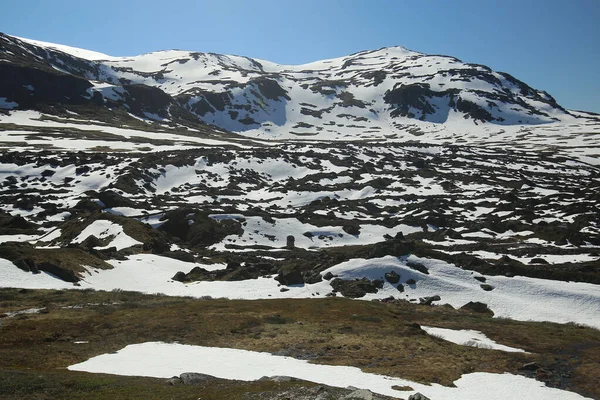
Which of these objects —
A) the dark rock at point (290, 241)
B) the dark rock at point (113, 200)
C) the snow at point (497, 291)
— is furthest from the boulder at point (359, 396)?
the dark rock at point (113, 200)

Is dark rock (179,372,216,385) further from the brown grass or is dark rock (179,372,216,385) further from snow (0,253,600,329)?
snow (0,253,600,329)

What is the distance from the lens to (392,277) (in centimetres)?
5003

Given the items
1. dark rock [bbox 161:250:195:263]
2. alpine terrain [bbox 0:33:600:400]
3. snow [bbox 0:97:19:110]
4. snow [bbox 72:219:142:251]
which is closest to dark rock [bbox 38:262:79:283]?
alpine terrain [bbox 0:33:600:400]

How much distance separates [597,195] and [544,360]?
3376 inches

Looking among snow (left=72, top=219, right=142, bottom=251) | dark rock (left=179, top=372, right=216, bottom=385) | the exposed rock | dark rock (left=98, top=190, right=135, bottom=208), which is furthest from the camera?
dark rock (left=98, top=190, right=135, bottom=208)

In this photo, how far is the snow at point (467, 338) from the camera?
3108 cm

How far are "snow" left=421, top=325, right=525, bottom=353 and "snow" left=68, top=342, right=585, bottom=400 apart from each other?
20.8 feet

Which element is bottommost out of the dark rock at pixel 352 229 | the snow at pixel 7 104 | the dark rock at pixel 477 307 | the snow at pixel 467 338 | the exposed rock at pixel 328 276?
the dark rock at pixel 477 307

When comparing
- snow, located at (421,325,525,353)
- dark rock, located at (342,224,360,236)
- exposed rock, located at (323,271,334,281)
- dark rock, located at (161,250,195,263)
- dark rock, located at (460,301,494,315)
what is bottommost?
dark rock, located at (161,250,195,263)

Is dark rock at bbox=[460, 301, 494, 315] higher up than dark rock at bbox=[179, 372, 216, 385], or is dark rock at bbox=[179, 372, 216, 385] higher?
dark rock at bbox=[179, 372, 216, 385]

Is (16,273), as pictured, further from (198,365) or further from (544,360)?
(544,360)

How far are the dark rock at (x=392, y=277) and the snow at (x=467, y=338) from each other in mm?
13344

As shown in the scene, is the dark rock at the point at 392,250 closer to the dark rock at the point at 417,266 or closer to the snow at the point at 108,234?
the dark rock at the point at 417,266

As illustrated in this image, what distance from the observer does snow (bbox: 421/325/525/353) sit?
3108 centimetres
